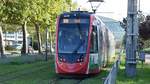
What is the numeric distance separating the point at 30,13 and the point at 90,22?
2915 centimetres

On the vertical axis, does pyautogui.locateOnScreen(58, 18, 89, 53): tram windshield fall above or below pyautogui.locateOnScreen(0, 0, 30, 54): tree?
below

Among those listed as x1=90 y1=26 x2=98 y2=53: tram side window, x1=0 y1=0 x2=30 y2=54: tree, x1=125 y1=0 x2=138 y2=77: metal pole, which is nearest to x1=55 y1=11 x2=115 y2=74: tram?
x1=90 y1=26 x2=98 y2=53: tram side window

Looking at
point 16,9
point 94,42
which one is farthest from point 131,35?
point 16,9

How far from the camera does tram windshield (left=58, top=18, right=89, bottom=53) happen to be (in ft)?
85.6

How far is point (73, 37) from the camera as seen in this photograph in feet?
86.4

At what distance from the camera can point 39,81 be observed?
24453mm

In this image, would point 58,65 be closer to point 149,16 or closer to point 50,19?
point 149,16

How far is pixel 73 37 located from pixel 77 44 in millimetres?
446

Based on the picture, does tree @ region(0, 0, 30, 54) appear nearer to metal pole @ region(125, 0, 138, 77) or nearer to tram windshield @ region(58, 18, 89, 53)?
metal pole @ region(125, 0, 138, 77)

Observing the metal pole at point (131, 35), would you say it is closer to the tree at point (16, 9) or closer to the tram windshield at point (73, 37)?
the tram windshield at point (73, 37)

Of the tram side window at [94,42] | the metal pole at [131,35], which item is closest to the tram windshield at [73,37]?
the tram side window at [94,42]

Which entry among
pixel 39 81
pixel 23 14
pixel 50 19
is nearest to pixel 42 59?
pixel 23 14

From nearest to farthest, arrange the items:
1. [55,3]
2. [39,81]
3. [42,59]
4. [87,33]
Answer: [39,81] < [87,33] < [42,59] < [55,3]

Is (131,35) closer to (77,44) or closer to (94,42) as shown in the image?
(94,42)
